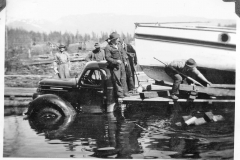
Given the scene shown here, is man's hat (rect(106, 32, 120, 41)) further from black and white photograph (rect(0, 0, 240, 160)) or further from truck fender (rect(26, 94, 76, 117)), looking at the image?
truck fender (rect(26, 94, 76, 117))

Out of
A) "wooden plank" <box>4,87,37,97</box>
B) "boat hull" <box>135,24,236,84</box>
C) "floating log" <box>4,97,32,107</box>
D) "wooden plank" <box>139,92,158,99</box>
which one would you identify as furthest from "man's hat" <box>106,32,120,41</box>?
"floating log" <box>4,97,32,107</box>

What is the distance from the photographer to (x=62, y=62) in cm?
704

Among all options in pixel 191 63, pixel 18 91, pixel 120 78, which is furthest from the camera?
pixel 18 91

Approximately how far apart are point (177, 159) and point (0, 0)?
15.6 feet

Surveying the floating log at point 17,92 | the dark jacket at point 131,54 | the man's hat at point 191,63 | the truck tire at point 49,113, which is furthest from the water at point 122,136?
the dark jacket at point 131,54

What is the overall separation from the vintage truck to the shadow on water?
16cm

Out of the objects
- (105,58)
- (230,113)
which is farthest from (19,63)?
(230,113)

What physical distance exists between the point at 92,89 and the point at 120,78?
61 centimetres

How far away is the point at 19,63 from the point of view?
23.1 ft

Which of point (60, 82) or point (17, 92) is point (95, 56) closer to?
point (60, 82)

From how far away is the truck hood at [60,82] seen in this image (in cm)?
684

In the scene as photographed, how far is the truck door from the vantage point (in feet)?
22.1

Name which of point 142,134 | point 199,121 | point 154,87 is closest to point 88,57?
point 154,87

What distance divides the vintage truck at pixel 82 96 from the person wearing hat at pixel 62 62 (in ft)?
0.76
